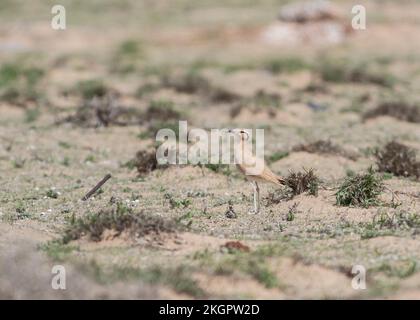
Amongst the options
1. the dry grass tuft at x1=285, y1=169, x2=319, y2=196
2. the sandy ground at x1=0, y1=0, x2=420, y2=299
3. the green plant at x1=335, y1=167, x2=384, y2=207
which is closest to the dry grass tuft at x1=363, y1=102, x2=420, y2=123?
the sandy ground at x1=0, y1=0, x2=420, y2=299

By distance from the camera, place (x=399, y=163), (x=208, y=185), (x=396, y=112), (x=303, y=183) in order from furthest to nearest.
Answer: (x=396, y=112)
(x=399, y=163)
(x=208, y=185)
(x=303, y=183)

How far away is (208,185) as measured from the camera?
448 inches

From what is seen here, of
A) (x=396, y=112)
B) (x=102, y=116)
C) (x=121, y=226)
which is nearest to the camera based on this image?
(x=121, y=226)

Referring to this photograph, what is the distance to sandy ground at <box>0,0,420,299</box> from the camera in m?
6.84

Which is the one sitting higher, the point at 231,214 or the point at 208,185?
the point at 208,185

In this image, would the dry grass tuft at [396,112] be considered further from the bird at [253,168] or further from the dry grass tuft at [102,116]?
the bird at [253,168]

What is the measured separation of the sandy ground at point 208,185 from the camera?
684 cm

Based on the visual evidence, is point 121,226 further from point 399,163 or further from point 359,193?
point 399,163

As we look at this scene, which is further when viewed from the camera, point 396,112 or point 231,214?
point 396,112

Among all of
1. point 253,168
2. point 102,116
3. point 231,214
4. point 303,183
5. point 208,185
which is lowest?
point 231,214

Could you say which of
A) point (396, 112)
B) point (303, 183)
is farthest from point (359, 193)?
point (396, 112)

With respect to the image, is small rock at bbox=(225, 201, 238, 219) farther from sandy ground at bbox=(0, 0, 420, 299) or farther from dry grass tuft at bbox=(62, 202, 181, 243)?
dry grass tuft at bbox=(62, 202, 181, 243)
